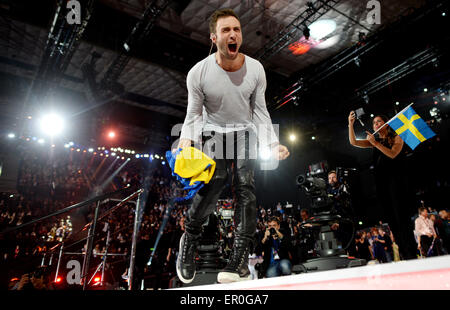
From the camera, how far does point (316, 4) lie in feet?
21.3

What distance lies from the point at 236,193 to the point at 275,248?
13.2 ft

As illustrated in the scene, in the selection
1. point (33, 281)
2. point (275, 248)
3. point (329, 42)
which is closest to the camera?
point (33, 281)

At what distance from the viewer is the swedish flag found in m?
2.64

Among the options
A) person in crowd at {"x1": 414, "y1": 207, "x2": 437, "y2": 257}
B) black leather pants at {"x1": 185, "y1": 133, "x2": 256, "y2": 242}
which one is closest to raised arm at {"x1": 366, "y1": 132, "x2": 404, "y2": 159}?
black leather pants at {"x1": 185, "y1": 133, "x2": 256, "y2": 242}

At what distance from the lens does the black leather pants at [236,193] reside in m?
1.82

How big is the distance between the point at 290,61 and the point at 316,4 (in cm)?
250

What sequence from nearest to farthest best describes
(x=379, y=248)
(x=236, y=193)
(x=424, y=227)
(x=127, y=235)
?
(x=236, y=193)
(x=424, y=227)
(x=379, y=248)
(x=127, y=235)

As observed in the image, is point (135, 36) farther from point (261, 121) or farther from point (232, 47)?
point (261, 121)

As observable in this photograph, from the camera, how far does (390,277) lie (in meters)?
0.80

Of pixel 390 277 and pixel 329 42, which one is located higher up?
pixel 329 42

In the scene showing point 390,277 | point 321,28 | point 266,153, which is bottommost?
point 390,277

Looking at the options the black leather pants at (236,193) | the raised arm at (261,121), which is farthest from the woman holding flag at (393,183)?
the black leather pants at (236,193)

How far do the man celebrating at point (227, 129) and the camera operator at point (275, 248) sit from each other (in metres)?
3.70

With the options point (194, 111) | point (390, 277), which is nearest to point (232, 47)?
point (194, 111)
